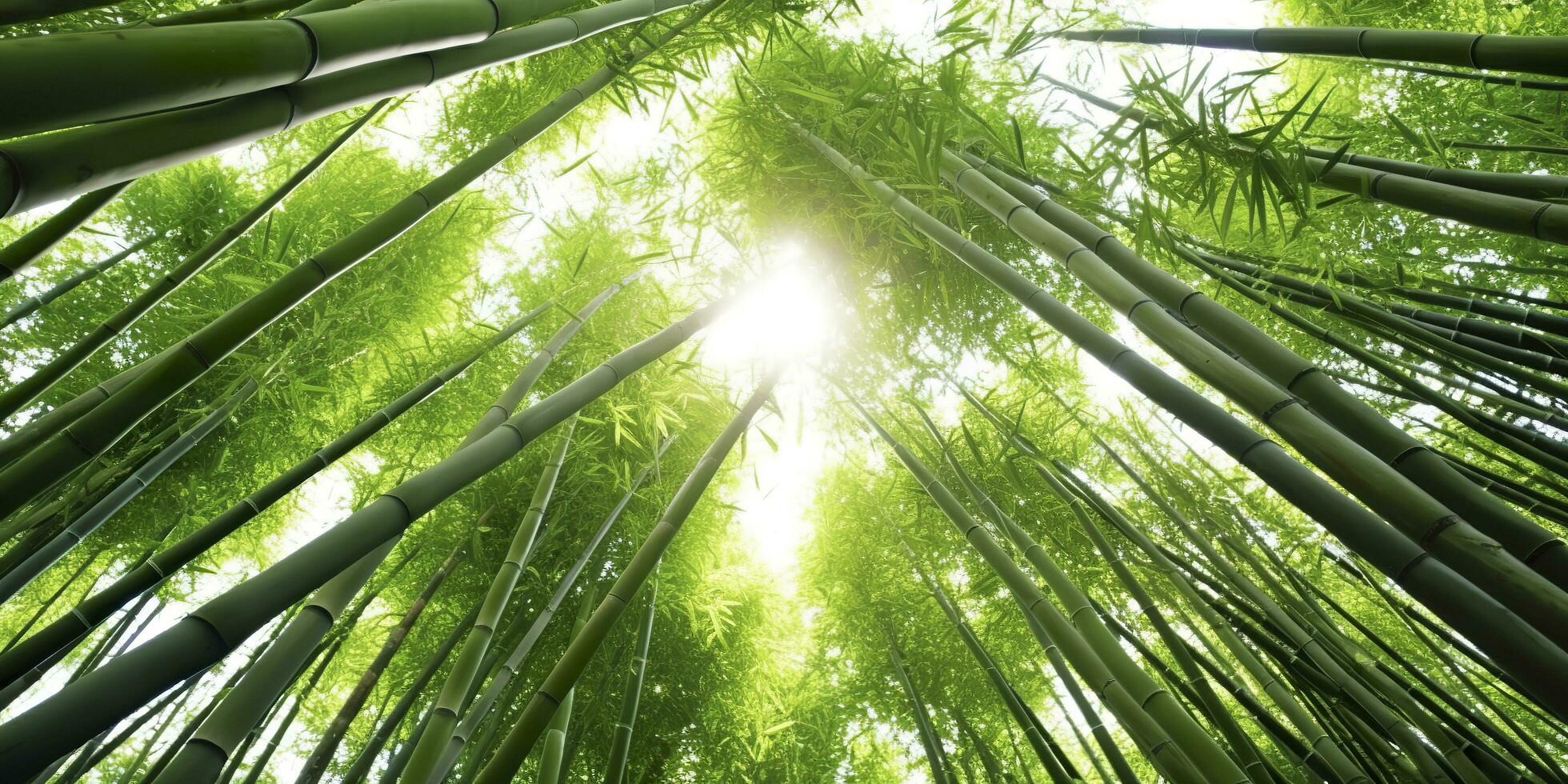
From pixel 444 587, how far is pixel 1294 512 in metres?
3.26

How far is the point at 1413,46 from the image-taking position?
48.3 inches

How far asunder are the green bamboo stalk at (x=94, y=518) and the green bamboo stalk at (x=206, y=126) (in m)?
0.96

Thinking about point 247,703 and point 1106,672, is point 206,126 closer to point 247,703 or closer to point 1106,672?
point 247,703

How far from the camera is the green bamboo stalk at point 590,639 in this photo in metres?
1.07

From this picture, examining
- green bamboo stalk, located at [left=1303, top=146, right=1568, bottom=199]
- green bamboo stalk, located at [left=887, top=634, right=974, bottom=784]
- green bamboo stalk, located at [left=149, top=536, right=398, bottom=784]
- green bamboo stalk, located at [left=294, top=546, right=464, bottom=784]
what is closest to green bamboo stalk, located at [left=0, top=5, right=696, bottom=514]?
green bamboo stalk, located at [left=149, top=536, right=398, bottom=784]

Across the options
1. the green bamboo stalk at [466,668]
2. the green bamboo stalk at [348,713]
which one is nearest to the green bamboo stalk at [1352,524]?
the green bamboo stalk at [466,668]

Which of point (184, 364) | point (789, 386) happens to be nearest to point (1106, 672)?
point (184, 364)

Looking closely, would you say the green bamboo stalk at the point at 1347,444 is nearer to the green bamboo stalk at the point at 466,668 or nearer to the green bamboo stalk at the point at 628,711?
the green bamboo stalk at the point at 466,668

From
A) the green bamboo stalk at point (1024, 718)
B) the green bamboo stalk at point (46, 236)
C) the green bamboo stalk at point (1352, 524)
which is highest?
the green bamboo stalk at point (46, 236)

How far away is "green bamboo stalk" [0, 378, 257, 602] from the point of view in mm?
1437

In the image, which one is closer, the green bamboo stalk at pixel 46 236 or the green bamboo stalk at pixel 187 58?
the green bamboo stalk at pixel 187 58

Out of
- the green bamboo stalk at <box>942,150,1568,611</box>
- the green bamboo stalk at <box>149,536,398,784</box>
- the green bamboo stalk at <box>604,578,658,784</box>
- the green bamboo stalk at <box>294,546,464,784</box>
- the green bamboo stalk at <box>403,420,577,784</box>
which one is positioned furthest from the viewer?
the green bamboo stalk at <box>294,546,464,784</box>

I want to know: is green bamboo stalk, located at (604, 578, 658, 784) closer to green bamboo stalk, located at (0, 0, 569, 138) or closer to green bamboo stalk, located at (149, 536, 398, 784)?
green bamboo stalk, located at (149, 536, 398, 784)

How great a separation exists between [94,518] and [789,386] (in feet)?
7.07
